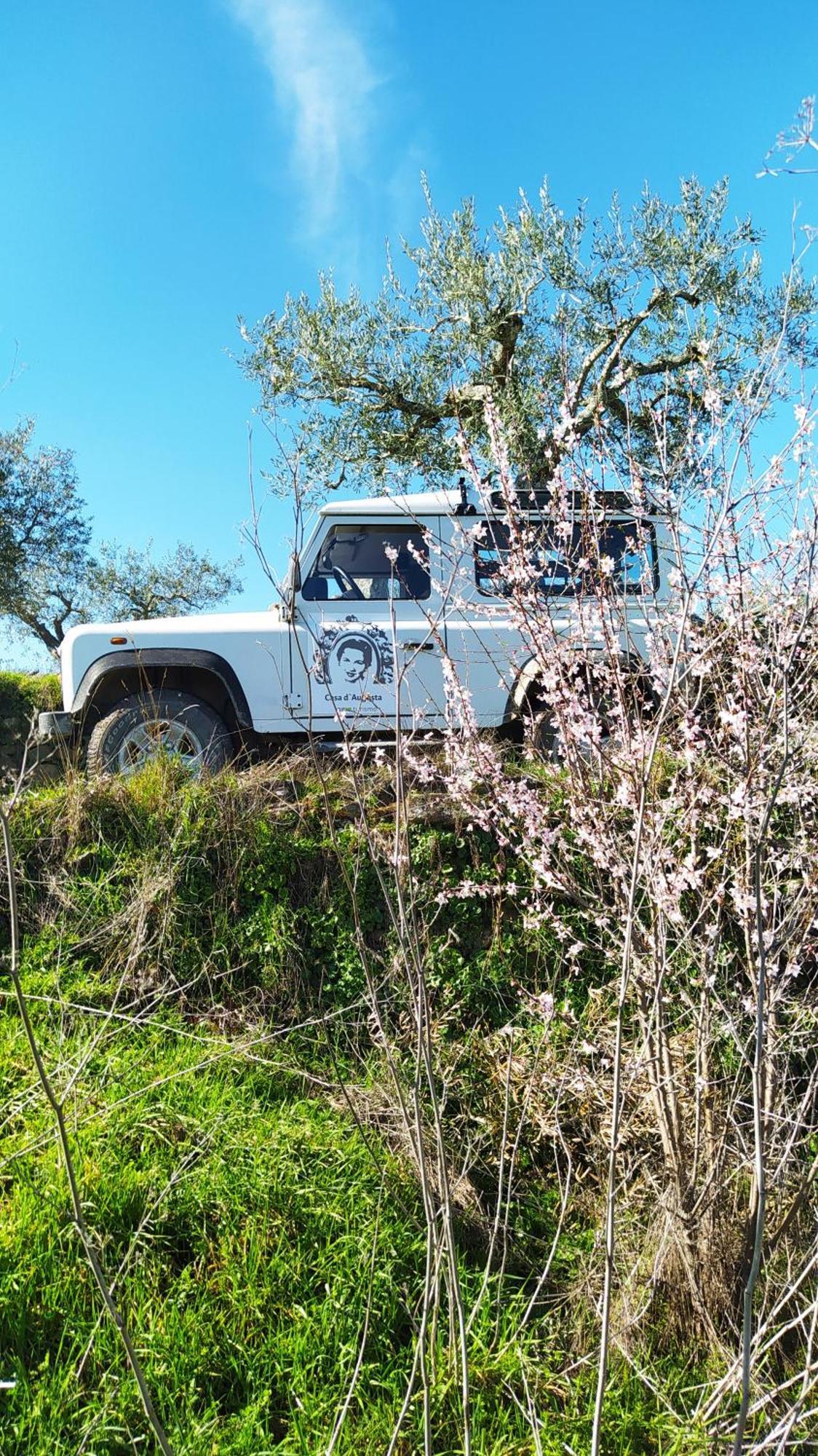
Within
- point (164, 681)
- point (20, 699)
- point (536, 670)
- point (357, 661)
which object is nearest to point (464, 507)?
point (357, 661)

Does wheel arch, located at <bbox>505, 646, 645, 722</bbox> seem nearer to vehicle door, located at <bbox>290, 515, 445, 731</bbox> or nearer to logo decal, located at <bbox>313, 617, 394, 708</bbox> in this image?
vehicle door, located at <bbox>290, 515, 445, 731</bbox>

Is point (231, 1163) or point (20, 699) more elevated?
point (20, 699)

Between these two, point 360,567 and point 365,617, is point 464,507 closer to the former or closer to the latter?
point 360,567

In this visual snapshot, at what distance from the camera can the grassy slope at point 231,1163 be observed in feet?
8.83

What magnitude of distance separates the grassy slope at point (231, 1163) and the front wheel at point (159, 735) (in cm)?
41

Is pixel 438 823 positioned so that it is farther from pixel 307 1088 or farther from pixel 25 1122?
pixel 25 1122

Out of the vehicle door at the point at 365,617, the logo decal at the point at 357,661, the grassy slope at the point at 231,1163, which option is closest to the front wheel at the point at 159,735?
the grassy slope at the point at 231,1163

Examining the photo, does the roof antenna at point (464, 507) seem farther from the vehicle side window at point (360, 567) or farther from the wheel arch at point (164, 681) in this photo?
the wheel arch at point (164, 681)

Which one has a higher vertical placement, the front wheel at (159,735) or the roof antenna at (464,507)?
the roof antenna at (464,507)

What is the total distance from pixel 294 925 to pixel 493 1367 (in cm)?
275

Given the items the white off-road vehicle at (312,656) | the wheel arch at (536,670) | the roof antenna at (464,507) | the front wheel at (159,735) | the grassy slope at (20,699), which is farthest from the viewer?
the grassy slope at (20,699)

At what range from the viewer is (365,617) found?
6480 mm

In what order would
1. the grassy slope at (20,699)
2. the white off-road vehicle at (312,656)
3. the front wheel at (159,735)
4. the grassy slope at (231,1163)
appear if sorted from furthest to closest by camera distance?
the grassy slope at (20,699), the white off-road vehicle at (312,656), the front wheel at (159,735), the grassy slope at (231,1163)

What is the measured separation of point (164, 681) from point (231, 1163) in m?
3.62
